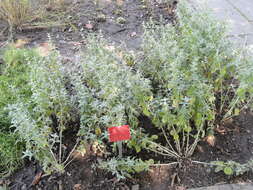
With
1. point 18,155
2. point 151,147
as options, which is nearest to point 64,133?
point 18,155

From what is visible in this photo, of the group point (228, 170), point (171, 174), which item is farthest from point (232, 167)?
point (171, 174)

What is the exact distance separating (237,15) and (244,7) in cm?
40

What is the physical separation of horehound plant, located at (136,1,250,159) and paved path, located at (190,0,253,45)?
1079mm

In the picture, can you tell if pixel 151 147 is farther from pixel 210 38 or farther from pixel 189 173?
pixel 210 38

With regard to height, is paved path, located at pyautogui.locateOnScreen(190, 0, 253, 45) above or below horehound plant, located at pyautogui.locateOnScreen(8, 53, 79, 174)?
above

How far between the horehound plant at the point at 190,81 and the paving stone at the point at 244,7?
1.83m

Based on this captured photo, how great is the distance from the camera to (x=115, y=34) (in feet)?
13.0

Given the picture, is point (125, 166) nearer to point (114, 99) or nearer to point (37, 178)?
point (114, 99)

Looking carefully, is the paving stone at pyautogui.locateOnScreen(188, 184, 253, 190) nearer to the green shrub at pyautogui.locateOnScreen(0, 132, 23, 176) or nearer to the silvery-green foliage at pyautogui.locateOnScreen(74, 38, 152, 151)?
the silvery-green foliage at pyautogui.locateOnScreen(74, 38, 152, 151)

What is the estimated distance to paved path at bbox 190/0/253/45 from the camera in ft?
11.1

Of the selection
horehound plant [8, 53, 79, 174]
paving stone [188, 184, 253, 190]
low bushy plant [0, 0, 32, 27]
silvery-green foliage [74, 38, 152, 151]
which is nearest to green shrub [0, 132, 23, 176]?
horehound plant [8, 53, 79, 174]

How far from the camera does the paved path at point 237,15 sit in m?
3.37

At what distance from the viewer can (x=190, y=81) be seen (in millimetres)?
1949

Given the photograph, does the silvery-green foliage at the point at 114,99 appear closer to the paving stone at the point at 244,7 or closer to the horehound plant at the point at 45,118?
the horehound plant at the point at 45,118
